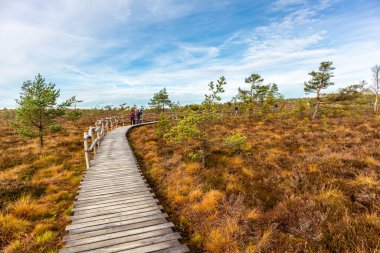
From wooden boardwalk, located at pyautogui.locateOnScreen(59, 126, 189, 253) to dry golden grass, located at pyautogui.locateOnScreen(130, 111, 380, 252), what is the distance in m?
0.68

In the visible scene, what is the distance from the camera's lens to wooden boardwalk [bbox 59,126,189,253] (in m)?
4.16

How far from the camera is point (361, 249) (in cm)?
355

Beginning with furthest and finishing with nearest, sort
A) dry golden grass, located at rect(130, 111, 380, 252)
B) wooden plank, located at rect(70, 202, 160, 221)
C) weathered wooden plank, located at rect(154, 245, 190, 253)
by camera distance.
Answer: wooden plank, located at rect(70, 202, 160, 221), dry golden grass, located at rect(130, 111, 380, 252), weathered wooden plank, located at rect(154, 245, 190, 253)

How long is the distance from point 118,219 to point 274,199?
14.9ft

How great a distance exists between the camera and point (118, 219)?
5.15 meters

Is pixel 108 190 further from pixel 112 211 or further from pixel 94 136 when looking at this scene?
pixel 94 136

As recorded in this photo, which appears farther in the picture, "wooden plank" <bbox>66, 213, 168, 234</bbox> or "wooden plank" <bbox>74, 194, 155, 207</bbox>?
"wooden plank" <bbox>74, 194, 155, 207</bbox>

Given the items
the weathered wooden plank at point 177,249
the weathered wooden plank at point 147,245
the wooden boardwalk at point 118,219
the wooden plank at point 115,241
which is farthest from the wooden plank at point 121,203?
the weathered wooden plank at point 177,249

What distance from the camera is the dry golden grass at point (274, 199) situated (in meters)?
4.10

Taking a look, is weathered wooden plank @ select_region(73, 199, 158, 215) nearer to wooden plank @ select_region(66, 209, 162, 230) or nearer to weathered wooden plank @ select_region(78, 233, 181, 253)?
wooden plank @ select_region(66, 209, 162, 230)

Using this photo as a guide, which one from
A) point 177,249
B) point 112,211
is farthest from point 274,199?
point 112,211

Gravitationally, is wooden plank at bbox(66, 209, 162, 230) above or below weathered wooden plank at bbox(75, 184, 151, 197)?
below

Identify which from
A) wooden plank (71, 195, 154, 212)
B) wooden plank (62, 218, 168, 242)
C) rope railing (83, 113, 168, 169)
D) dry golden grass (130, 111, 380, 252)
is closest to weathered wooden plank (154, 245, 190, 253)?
dry golden grass (130, 111, 380, 252)

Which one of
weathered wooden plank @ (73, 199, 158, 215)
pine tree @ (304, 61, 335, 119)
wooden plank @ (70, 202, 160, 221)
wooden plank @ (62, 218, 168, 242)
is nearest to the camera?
wooden plank @ (62, 218, 168, 242)
